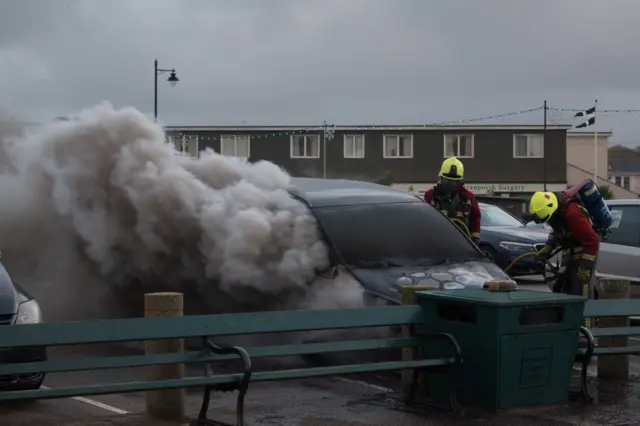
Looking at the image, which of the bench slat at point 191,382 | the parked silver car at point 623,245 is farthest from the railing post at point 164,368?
the parked silver car at point 623,245

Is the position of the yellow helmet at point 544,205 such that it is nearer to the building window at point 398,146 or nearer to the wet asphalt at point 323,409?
the wet asphalt at point 323,409

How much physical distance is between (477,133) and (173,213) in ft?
120

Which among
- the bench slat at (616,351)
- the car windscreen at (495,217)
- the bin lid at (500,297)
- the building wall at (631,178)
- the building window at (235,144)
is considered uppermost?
the building window at (235,144)

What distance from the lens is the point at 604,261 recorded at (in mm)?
12922

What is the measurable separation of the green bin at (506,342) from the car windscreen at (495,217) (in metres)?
10.4

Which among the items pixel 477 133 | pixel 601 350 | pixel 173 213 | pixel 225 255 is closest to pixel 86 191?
pixel 173 213

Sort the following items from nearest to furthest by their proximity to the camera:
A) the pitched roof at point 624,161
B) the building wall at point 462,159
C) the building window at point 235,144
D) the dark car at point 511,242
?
the dark car at point 511,242, the building window at point 235,144, the building wall at point 462,159, the pitched roof at point 624,161

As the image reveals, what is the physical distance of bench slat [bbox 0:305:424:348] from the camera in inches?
210

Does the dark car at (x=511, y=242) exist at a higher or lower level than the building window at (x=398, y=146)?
lower

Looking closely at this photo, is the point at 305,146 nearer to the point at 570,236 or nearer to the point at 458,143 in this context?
the point at 458,143

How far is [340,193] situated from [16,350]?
378 cm

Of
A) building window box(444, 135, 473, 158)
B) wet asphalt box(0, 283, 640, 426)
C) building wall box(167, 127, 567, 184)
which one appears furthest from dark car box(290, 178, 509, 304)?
building window box(444, 135, 473, 158)

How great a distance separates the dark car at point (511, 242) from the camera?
15.7 m

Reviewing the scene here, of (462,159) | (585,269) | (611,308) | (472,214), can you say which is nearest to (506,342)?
(611,308)
